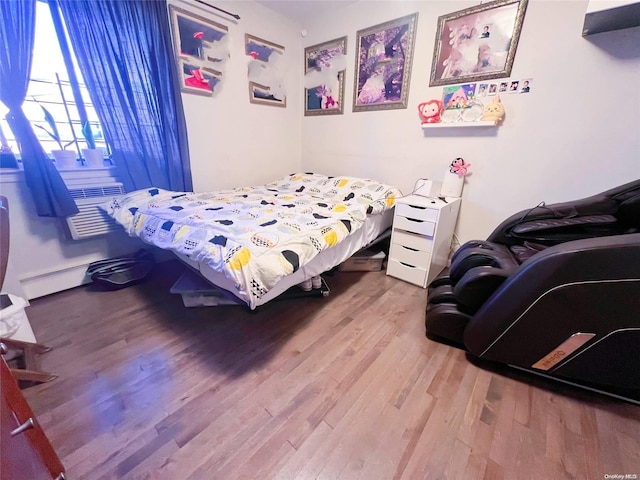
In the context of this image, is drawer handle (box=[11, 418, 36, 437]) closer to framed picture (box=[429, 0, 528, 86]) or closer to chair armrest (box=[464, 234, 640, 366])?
chair armrest (box=[464, 234, 640, 366])

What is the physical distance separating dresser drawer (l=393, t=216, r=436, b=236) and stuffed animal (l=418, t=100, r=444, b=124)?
0.91 metres

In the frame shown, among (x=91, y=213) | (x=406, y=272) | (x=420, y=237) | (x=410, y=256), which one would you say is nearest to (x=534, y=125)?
(x=420, y=237)

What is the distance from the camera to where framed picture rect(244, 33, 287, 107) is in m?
2.62

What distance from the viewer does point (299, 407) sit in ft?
3.84

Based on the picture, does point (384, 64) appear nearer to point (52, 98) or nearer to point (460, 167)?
point (460, 167)

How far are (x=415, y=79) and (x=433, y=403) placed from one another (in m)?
2.48

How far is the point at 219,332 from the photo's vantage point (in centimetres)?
161

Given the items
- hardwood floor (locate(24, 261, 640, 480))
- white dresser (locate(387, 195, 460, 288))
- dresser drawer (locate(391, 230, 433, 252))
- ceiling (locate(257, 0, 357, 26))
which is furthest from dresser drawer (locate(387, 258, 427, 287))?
ceiling (locate(257, 0, 357, 26))

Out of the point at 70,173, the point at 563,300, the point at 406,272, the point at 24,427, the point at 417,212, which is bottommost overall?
the point at 406,272

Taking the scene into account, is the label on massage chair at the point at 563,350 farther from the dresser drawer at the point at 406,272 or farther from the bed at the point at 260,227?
the bed at the point at 260,227

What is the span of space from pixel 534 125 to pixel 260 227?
6.85 feet

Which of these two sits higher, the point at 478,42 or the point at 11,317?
the point at 478,42

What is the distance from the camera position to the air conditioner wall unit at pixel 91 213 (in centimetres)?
190

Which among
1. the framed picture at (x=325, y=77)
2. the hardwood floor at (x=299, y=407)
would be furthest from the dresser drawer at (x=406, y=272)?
the framed picture at (x=325, y=77)
